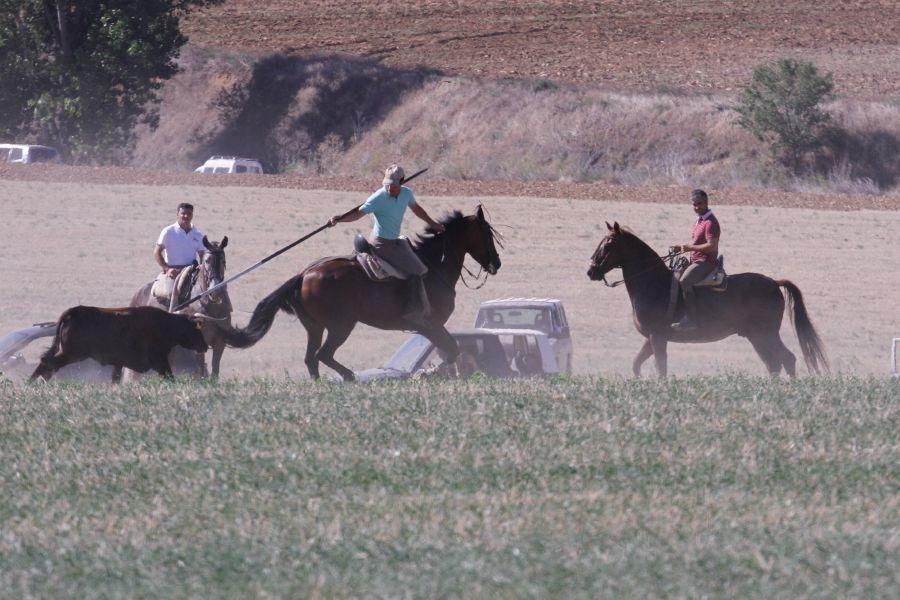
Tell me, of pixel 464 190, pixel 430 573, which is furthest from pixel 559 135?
pixel 430 573

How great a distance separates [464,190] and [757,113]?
43.9 feet

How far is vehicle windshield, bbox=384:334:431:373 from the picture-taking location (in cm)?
1689

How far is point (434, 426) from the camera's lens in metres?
10.4

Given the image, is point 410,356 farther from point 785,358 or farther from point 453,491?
point 453,491

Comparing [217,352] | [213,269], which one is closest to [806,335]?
[217,352]

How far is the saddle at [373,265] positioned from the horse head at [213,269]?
182 cm

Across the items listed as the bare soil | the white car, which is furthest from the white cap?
the bare soil

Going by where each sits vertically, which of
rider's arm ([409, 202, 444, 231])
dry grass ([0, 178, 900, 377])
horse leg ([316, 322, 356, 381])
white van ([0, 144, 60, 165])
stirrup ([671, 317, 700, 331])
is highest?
rider's arm ([409, 202, 444, 231])

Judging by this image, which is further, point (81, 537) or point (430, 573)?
point (81, 537)

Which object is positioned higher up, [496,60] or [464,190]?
[496,60]

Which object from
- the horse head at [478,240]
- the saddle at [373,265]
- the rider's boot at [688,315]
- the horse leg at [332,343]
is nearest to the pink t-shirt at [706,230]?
the rider's boot at [688,315]

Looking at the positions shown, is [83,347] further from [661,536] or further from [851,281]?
[851,281]

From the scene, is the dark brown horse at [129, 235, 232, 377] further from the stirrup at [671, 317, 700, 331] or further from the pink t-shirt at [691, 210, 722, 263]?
the pink t-shirt at [691, 210, 722, 263]

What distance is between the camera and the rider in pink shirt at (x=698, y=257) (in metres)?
17.3
